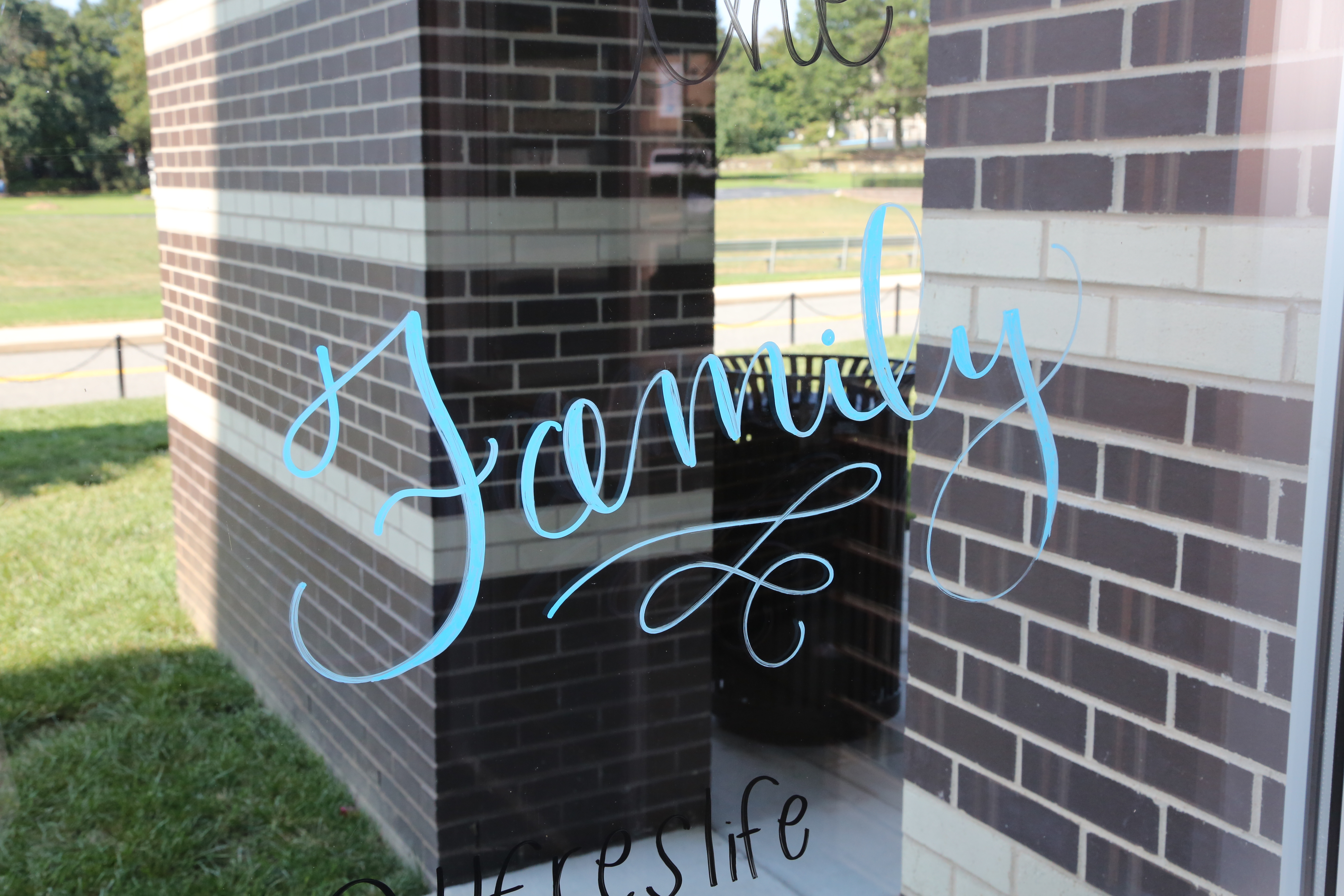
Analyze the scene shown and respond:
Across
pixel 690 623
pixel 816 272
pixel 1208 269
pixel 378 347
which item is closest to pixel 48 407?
pixel 378 347

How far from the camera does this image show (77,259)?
2.16 m

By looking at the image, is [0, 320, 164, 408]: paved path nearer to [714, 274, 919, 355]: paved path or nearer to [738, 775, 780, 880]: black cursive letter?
[714, 274, 919, 355]: paved path

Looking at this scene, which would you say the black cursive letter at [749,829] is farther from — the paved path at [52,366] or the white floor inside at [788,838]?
the paved path at [52,366]

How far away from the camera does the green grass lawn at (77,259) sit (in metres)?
2.09

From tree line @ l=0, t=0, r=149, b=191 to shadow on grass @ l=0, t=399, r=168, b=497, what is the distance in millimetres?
376

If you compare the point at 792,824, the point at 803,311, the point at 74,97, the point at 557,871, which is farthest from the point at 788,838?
the point at 74,97

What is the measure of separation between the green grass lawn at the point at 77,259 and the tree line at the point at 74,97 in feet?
0.11

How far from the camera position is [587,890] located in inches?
96.3

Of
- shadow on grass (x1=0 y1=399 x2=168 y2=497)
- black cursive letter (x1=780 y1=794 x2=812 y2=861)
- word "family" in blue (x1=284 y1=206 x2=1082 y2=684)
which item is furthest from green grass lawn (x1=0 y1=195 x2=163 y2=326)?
black cursive letter (x1=780 y1=794 x2=812 y2=861)

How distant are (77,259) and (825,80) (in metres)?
1.41

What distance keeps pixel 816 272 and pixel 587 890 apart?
126 cm

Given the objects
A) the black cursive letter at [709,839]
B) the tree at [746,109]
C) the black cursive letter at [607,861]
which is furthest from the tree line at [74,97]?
the black cursive letter at [709,839]

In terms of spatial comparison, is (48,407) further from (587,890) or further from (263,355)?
(587,890)

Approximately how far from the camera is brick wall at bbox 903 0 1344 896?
2.31 m
